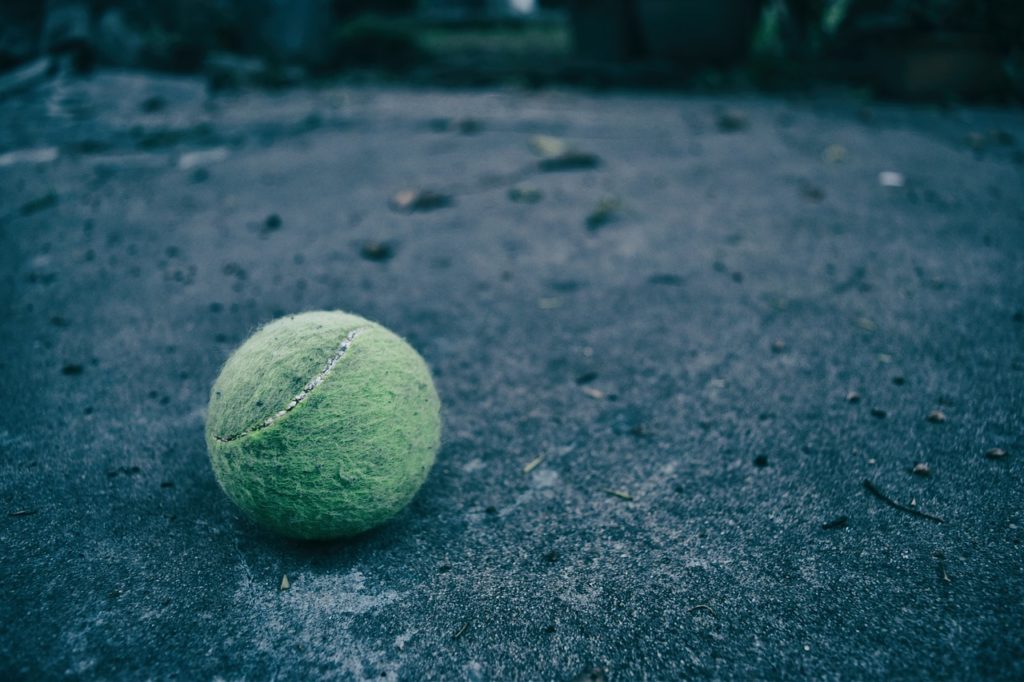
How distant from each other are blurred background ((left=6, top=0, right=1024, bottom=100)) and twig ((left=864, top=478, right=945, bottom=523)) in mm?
5768

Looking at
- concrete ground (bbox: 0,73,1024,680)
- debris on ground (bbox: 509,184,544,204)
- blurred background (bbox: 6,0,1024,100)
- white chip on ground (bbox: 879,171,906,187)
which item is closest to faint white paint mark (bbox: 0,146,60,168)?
concrete ground (bbox: 0,73,1024,680)

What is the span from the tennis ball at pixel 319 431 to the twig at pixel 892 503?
1.38 m

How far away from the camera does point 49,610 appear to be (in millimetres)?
1665

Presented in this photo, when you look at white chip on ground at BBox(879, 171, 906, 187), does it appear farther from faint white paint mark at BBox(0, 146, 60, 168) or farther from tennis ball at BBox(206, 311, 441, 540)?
faint white paint mark at BBox(0, 146, 60, 168)

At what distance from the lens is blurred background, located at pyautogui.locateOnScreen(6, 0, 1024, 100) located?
20.2ft

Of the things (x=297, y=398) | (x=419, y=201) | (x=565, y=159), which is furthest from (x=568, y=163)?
(x=297, y=398)

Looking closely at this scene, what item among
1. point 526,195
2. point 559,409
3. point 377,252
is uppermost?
point 526,195

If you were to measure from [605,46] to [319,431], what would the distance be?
8220 mm

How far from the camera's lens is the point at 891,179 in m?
4.61

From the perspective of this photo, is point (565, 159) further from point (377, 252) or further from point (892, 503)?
point (892, 503)

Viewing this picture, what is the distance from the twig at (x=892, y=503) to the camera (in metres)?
1.91

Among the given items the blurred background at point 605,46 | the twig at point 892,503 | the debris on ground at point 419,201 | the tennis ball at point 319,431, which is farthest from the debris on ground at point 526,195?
the blurred background at point 605,46

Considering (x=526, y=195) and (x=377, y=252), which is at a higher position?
(x=526, y=195)

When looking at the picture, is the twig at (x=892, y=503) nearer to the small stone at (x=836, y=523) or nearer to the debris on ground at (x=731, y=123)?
the small stone at (x=836, y=523)
